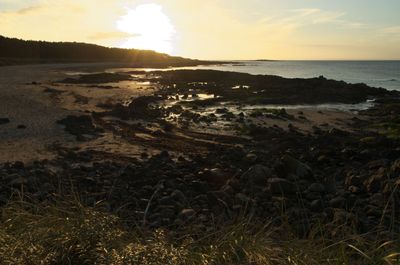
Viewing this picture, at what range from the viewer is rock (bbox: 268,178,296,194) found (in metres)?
8.77

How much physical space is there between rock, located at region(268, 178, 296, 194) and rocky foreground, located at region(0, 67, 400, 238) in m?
0.02

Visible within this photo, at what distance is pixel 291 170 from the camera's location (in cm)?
1002

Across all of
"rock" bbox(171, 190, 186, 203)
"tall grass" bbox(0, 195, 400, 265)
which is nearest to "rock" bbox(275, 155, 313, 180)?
"rock" bbox(171, 190, 186, 203)

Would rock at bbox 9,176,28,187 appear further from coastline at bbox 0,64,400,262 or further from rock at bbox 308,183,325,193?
rock at bbox 308,183,325,193

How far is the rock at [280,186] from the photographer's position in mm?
8766

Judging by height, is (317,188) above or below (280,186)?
below

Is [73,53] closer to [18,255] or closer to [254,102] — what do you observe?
[254,102]

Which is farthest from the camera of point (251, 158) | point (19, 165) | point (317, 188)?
point (251, 158)

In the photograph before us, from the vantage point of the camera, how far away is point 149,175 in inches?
404

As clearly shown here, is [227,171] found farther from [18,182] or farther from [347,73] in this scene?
[347,73]

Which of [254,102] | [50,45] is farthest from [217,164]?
[50,45]

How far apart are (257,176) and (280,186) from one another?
0.84 m

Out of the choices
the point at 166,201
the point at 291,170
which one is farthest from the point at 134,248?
the point at 291,170

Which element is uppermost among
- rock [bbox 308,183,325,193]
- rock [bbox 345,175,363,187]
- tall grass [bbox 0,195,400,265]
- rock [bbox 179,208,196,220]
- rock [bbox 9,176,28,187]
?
tall grass [bbox 0,195,400,265]
